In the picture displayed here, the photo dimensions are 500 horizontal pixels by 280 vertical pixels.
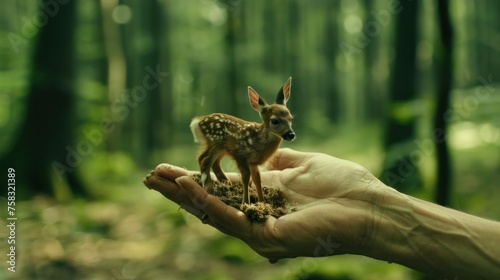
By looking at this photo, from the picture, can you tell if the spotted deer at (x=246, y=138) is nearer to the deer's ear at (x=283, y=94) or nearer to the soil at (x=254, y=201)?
the deer's ear at (x=283, y=94)

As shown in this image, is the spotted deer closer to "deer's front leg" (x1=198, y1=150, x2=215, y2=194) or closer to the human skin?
"deer's front leg" (x1=198, y1=150, x2=215, y2=194)

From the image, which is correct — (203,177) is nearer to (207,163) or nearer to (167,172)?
(207,163)

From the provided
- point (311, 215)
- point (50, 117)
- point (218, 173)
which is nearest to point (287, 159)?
point (218, 173)

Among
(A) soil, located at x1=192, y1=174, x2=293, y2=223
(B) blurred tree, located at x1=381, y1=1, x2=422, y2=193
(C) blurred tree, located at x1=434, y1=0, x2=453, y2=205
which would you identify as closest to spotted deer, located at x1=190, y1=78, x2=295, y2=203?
(A) soil, located at x1=192, y1=174, x2=293, y2=223

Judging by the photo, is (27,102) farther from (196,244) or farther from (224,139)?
(224,139)

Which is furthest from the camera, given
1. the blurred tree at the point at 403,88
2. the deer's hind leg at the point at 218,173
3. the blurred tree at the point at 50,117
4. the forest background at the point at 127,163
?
the blurred tree at the point at 50,117

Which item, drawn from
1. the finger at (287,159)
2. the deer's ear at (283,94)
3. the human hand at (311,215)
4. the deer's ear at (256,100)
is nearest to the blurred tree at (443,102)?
the finger at (287,159)

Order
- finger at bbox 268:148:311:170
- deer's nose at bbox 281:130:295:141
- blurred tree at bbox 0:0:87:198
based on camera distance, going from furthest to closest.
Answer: blurred tree at bbox 0:0:87:198, finger at bbox 268:148:311:170, deer's nose at bbox 281:130:295:141
